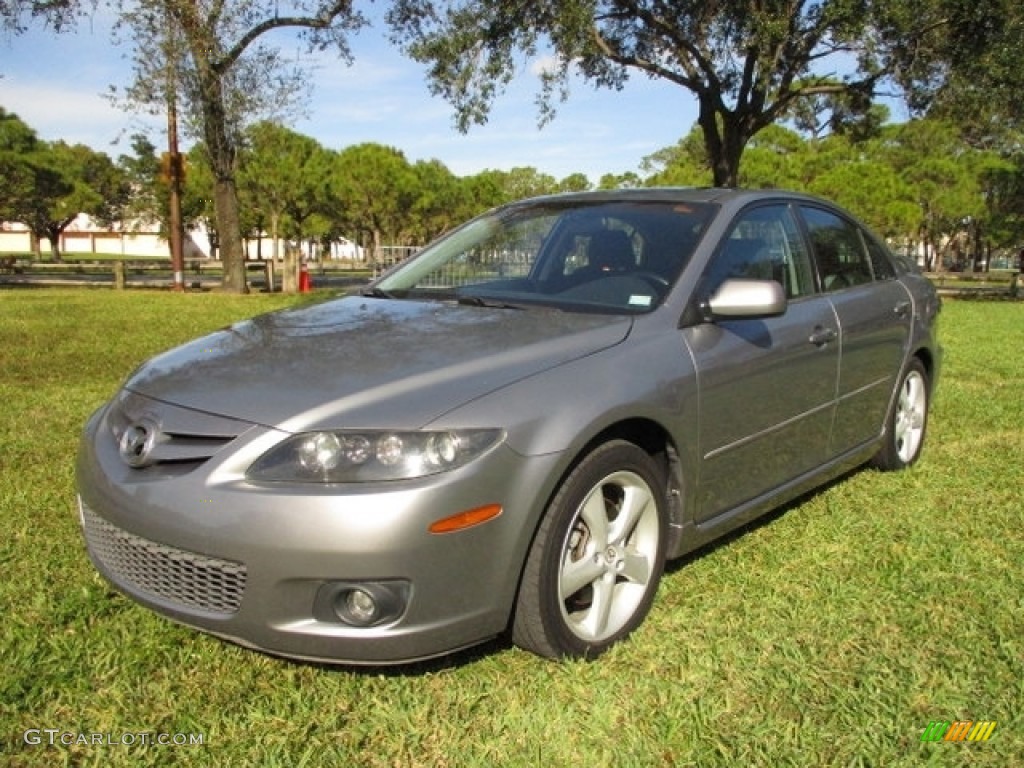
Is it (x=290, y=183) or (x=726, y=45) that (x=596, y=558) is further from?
(x=290, y=183)

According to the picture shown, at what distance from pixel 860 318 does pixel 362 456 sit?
280 cm

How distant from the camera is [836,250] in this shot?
4289mm

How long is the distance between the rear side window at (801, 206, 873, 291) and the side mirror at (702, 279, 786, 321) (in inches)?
41.7

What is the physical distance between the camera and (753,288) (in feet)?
10.1

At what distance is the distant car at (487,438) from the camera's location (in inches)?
89.3

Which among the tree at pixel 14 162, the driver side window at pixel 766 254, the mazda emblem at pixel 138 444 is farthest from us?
the tree at pixel 14 162

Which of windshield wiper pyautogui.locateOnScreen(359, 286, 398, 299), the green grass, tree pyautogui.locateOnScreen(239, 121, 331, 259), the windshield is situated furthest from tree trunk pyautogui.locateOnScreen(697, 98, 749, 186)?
tree pyautogui.locateOnScreen(239, 121, 331, 259)

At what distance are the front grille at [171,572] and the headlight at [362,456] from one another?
28 cm

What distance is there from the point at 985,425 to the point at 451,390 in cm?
502

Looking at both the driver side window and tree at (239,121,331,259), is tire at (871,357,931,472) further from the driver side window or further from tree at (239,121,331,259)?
tree at (239,121,331,259)

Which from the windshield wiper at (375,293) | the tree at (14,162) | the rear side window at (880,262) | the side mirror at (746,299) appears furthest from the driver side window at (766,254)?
the tree at (14,162)

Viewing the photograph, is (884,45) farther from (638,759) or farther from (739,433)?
(638,759)

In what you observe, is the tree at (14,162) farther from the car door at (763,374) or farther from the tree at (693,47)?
the car door at (763,374)

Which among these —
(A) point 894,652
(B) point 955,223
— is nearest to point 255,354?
(A) point 894,652
